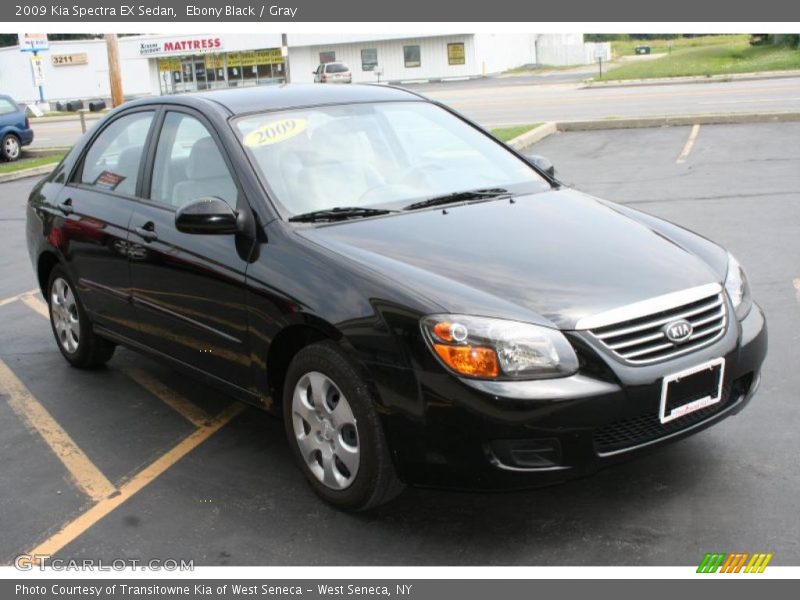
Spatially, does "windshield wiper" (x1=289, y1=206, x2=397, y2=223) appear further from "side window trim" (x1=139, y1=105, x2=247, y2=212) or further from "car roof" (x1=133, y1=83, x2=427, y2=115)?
"car roof" (x1=133, y1=83, x2=427, y2=115)

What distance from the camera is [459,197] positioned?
4.70 meters

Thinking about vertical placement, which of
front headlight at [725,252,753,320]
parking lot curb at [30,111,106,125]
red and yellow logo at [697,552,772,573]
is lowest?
parking lot curb at [30,111,106,125]

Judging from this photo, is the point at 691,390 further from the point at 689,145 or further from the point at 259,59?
the point at 259,59

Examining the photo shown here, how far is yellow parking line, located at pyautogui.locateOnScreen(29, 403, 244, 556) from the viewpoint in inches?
155

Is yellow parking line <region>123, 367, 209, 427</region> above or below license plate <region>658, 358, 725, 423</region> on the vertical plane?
below

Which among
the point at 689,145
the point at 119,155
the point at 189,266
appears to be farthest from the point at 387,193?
the point at 689,145

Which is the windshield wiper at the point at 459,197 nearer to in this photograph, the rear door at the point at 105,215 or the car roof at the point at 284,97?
the car roof at the point at 284,97

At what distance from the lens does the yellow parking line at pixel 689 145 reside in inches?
555

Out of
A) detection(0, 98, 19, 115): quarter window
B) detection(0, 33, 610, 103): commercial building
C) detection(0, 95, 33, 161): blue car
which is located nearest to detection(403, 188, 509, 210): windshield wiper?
detection(0, 95, 33, 161): blue car

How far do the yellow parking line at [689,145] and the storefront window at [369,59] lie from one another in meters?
43.6

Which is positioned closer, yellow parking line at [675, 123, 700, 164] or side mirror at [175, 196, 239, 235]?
side mirror at [175, 196, 239, 235]

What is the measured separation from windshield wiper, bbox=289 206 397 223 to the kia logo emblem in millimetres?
1420

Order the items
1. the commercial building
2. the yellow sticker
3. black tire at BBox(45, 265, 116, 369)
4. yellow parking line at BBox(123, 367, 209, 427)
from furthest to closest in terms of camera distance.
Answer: the commercial building → black tire at BBox(45, 265, 116, 369) → yellow parking line at BBox(123, 367, 209, 427) → the yellow sticker

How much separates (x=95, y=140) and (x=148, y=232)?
139 centimetres
